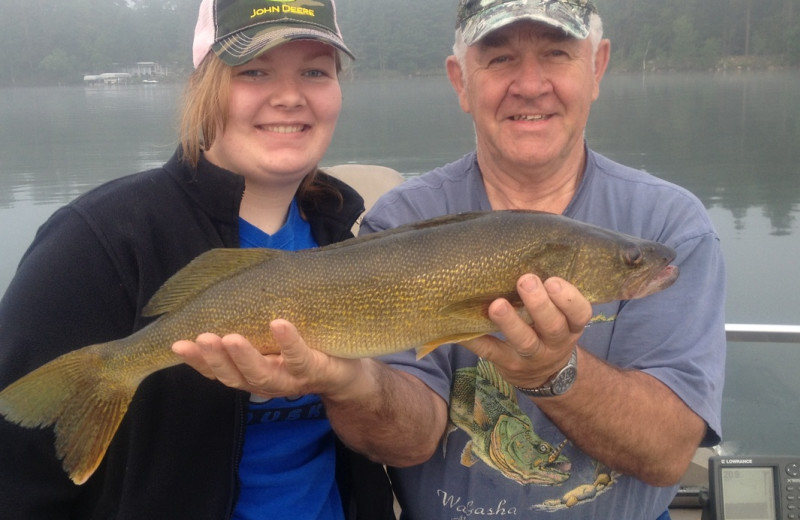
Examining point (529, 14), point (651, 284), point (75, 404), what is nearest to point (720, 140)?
point (529, 14)

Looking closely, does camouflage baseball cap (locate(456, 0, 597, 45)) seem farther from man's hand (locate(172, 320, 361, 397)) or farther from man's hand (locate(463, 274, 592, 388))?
man's hand (locate(172, 320, 361, 397))

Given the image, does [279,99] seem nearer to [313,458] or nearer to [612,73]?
[313,458]

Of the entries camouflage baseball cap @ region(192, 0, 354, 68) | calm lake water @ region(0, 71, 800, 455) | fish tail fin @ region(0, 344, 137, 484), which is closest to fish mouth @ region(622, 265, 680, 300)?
calm lake water @ region(0, 71, 800, 455)

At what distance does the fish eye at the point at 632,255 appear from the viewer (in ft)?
8.85

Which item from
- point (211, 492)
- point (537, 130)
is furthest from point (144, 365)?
point (537, 130)

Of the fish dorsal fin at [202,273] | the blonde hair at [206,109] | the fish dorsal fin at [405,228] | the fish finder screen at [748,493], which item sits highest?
the blonde hair at [206,109]

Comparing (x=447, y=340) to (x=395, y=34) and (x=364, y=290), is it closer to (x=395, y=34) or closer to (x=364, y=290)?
(x=364, y=290)

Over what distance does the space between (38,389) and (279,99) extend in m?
1.49

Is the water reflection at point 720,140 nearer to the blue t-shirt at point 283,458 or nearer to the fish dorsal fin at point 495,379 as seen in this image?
the fish dorsal fin at point 495,379

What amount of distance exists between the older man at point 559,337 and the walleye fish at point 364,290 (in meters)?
0.23

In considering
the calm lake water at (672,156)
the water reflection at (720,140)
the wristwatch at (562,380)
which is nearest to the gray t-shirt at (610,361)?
the calm lake water at (672,156)

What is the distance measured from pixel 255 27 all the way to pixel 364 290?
1.25 metres

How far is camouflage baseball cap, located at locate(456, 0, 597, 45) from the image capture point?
3055 millimetres

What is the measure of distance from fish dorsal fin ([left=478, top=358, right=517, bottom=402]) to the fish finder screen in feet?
4.54
